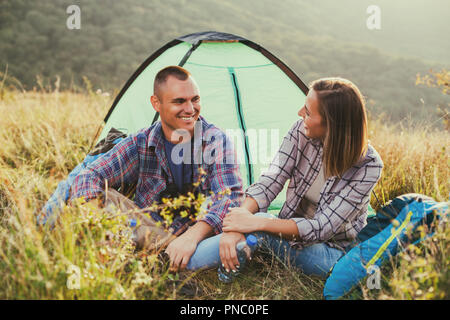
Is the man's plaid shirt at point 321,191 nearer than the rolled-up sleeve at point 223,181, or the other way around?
the man's plaid shirt at point 321,191

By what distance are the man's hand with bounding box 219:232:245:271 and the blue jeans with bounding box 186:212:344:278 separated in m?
0.06

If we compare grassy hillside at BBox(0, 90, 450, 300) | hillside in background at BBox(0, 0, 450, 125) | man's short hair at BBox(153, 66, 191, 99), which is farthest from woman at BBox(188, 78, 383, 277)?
hillside in background at BBox(0, 0, 450, 125)

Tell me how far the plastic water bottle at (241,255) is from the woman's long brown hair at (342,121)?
599 millimetres

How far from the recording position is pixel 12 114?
15.7 feet

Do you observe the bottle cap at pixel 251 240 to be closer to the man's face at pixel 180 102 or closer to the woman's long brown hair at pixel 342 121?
the woman's long brown hair at pixel 342 121

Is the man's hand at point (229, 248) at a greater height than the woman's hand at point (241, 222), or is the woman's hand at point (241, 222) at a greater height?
the woman's hand at point (241, 222)

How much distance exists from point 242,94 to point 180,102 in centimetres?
103

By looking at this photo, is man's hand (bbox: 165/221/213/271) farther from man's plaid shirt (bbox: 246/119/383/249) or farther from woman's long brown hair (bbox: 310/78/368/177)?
woman's long brown hair (bbox: 310/78/368/177)

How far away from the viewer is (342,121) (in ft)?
7.08

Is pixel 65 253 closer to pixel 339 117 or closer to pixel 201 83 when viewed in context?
pixel 339 117

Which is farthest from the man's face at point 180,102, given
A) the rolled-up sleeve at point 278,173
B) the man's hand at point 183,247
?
the man's hand at point 183,247

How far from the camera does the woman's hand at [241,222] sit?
219 centimetres

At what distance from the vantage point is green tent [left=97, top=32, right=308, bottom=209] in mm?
3352
